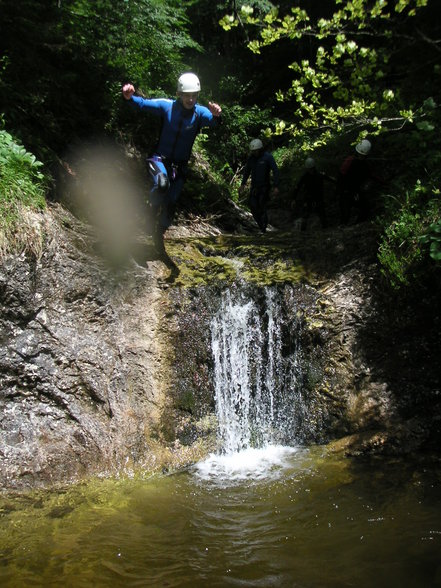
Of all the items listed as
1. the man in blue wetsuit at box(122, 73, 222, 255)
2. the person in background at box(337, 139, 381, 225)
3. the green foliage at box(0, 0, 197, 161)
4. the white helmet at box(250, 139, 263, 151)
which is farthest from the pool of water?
the white helmet at box(250, 139, 263, 151)

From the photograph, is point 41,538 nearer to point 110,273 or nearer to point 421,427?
point 110,273

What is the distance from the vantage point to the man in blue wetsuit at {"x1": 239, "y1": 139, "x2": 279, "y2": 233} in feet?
28.9

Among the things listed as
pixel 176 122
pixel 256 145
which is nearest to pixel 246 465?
pixel 176 122

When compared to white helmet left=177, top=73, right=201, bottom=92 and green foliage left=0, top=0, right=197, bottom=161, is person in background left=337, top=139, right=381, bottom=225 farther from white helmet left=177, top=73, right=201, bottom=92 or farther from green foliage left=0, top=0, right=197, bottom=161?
green foliage left=0, top=0, right=197, bottom=161

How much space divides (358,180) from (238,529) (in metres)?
6.63

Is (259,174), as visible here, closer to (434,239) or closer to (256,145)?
(256,145)

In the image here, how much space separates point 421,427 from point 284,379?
1.67 meters

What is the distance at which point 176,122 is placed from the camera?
5887 millimetres

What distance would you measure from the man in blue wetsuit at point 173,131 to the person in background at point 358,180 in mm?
3558

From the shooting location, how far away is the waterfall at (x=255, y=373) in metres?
5.73

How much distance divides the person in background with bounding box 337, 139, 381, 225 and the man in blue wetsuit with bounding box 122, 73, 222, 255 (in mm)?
3558

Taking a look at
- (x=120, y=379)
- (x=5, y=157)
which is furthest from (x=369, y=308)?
(x=5, y=157)

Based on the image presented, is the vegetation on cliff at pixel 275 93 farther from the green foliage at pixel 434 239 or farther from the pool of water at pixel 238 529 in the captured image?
the pool of water at pixel 238 529

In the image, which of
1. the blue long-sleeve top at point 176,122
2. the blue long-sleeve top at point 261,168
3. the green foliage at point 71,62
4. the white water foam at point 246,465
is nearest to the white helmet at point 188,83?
the blue long-sleeve top at point 176,122
